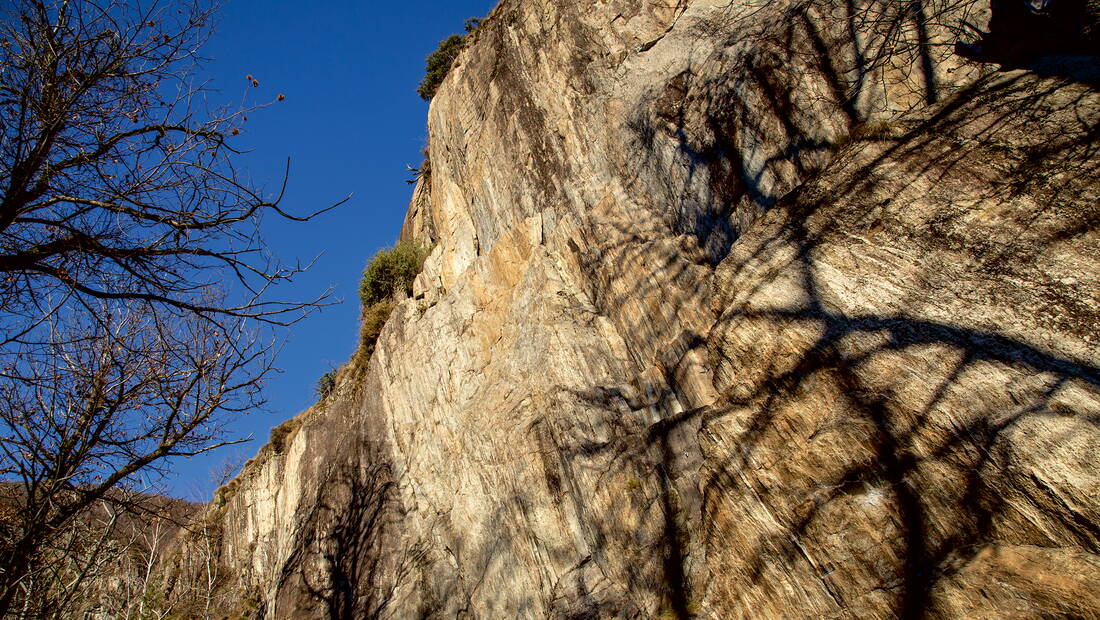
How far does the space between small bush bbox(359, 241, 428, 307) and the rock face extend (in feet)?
3.67

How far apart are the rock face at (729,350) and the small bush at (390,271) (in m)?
1.12

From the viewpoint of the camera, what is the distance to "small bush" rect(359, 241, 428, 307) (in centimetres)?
1664

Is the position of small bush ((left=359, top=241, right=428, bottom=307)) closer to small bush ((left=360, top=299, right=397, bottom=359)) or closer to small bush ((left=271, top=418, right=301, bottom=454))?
small bush ((left=360, top=299, right=397, bottom=359))

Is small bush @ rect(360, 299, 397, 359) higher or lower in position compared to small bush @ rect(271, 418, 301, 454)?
A: higher

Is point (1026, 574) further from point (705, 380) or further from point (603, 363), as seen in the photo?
point (603, 363)

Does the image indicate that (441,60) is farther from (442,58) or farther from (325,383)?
(325,383)

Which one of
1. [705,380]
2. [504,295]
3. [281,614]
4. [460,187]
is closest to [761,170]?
[705,380]

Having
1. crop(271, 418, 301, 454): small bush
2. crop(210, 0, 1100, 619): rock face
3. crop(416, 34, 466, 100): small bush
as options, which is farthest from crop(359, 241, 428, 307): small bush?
crop(416, 34, 466, 100): small bush

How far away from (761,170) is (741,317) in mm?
2824

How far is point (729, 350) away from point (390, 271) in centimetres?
1167

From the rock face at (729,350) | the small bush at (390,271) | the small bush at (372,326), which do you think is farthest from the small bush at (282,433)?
the small bush at (390,271)

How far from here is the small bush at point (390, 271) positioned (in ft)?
54.6

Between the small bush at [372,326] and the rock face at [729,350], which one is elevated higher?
the small bush at [372,326]

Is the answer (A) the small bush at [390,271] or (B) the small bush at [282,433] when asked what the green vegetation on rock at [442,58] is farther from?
(B) the small bush at [282,433]
